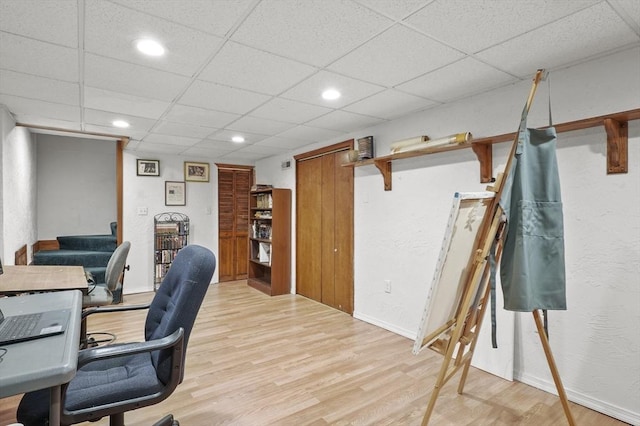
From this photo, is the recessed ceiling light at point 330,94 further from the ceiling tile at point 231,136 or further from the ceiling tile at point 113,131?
the ceiling tile at point 113,131

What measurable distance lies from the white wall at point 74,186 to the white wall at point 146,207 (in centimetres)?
143

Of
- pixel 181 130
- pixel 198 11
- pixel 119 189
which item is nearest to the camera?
pixel 198 11

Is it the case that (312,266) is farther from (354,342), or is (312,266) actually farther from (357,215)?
(354,342)

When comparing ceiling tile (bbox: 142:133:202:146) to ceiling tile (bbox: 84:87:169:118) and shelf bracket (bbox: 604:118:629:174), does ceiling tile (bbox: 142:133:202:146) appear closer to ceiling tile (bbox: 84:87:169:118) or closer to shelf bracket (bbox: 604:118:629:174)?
ceiling tile (bbox: 84:87:169:118)

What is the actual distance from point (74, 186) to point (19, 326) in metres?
5.97

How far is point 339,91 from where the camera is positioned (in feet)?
8.92

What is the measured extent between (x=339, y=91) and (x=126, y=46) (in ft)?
4.87

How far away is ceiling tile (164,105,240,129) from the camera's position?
321 centimetres

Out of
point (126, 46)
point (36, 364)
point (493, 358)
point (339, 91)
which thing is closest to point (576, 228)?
point (493, 358)

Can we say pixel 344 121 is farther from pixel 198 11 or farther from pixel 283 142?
pixel 198 11

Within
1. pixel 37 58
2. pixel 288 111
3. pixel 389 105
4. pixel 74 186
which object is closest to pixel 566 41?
pixel 389 105

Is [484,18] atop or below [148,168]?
atop

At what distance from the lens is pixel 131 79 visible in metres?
2.46

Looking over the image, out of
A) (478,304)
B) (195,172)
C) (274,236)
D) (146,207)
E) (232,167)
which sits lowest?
(478,304)
